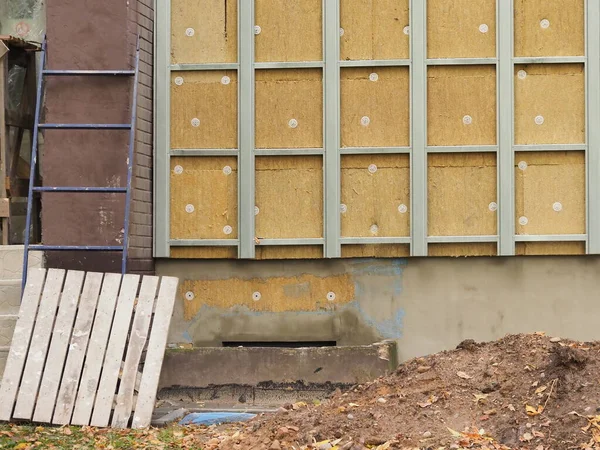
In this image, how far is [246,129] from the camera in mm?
9203

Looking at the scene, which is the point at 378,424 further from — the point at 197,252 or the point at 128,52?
the point at 128,52

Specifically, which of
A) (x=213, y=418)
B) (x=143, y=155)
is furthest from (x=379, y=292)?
(x=143, y=155)

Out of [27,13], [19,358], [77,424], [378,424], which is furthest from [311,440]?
[27,13]

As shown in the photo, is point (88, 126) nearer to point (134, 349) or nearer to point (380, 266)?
point (134, 349)

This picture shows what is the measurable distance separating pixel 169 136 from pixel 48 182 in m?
1.27

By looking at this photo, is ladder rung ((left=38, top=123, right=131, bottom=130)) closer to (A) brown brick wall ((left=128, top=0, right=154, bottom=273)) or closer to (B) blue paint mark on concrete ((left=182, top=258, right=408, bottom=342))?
(A) brown brick wall ((left=128, top=0, right=154, bottom=273))

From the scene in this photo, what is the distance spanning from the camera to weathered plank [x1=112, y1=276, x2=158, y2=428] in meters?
7.40

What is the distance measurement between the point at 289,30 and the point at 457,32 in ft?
5.35

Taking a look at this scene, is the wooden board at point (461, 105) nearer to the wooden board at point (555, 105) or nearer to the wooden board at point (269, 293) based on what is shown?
the wooden board at point (555, 105)

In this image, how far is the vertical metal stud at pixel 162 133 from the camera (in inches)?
366

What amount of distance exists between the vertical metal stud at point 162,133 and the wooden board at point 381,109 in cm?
180

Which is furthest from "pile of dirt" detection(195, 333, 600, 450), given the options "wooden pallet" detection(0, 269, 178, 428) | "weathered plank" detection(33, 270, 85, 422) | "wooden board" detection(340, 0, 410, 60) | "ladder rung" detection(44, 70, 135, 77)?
"ladder rung" detection(44, 70, 135, 77)

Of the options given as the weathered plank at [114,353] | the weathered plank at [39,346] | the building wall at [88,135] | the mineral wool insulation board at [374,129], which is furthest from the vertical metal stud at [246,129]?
the weathered plank at [39,346]

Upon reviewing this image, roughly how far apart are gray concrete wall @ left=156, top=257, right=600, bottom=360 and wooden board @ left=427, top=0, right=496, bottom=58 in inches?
79.1
